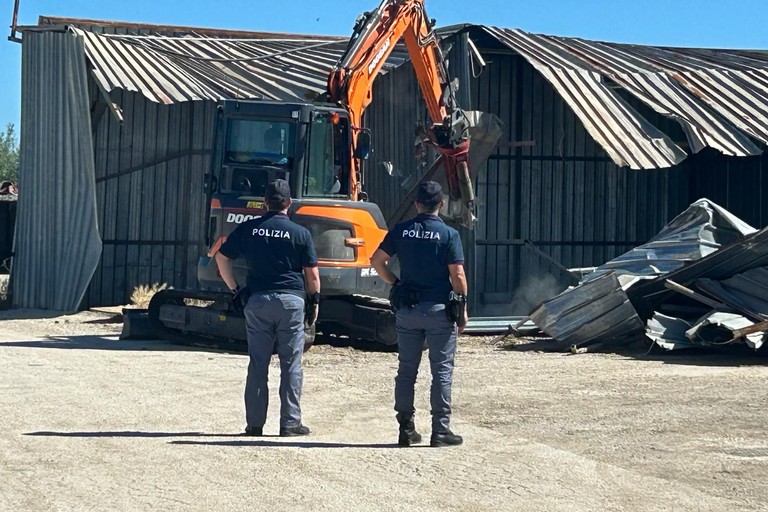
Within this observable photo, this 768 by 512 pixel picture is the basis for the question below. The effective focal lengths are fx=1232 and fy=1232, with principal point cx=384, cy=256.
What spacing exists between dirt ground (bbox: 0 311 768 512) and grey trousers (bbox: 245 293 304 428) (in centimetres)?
26

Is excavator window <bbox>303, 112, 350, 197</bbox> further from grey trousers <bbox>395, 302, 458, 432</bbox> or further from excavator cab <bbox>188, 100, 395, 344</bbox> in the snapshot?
grey trousers <bbox>395, 302, 458, 432</bbox>

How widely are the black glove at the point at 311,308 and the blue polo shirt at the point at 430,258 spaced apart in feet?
2.66

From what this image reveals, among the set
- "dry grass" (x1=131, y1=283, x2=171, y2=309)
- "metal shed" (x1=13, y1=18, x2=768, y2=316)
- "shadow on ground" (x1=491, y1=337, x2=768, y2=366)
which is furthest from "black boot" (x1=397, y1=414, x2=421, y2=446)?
"dry grass" (x1=131, y1=283, x2=171, y2=309)

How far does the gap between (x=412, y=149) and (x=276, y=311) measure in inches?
493

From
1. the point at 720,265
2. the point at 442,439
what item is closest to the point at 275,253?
the point at 442,439

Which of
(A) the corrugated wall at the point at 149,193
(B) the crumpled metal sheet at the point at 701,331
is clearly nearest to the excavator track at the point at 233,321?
(B) the crumpled metal sheet at the point at 701,331

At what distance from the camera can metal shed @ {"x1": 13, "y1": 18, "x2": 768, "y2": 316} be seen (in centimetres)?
2128

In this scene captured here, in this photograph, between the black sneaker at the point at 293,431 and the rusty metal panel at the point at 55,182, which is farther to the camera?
the rusty metal panel at the point at 55,182

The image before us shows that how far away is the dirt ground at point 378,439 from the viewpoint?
23.6 feet

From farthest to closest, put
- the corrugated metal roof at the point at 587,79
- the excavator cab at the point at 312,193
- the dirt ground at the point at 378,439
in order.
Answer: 1. the corrugated metal roof at the point at 587,79
2. the excavator cab at the point at 312,193
3. the dirt ground at the point at 378,439

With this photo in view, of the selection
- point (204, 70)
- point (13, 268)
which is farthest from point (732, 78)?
point (13, 268)

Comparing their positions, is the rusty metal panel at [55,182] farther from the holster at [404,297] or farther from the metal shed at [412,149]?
the holster at [404,297]

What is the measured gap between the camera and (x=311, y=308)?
31.0 feet

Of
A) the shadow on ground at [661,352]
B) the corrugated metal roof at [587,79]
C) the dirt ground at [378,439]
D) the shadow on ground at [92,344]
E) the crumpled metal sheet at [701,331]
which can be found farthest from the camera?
the corrugated metal roof at [587,79]
